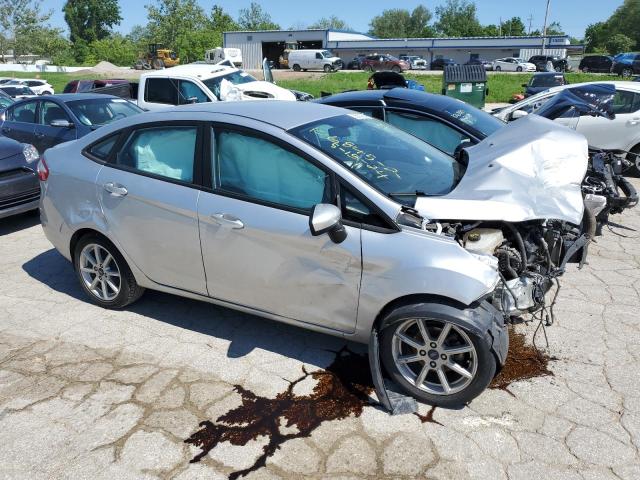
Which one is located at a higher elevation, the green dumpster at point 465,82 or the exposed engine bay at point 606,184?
the green dumpster at point 465,82

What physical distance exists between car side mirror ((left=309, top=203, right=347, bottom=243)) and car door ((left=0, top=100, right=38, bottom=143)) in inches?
308

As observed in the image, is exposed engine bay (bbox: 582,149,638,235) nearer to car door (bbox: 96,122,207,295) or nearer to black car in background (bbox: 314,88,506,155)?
black car in background (bbox: 314,88,506,155)

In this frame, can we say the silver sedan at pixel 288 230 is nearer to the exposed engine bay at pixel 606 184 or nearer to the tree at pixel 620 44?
the exposed engine bay at pixel 606 184

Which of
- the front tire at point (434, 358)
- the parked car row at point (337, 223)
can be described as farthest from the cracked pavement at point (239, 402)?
the parked car row at point (337, 223)

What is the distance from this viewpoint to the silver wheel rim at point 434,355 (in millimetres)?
2975

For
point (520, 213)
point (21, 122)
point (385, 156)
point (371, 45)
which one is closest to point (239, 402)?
point (385, 156)

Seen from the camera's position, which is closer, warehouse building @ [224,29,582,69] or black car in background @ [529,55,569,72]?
black car in background @ [529,55,569,72]

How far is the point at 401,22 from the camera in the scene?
123m

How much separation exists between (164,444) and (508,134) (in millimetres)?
3437

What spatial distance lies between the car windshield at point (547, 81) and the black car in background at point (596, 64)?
2823cm

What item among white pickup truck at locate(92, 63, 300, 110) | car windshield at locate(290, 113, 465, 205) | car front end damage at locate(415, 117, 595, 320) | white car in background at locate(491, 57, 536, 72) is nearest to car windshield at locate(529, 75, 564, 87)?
white pickup truck at locate(92, 63, 300, 110)

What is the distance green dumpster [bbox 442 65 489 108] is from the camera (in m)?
14.2

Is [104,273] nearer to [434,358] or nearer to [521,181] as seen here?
[434,358]

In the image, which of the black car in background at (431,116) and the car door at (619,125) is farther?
the car door at (619,125)
